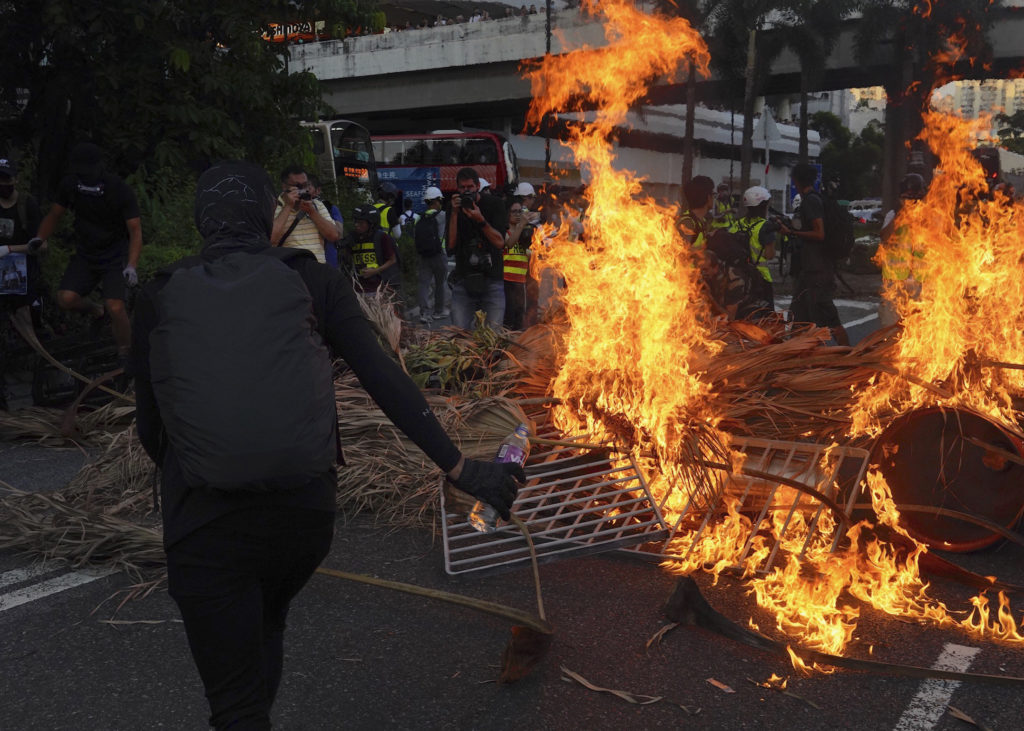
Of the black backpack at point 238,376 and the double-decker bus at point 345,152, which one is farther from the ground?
the black backpack at point 238,376

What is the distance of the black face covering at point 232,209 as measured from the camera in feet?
→ 8.04

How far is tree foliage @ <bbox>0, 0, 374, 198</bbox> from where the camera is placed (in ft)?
37.5

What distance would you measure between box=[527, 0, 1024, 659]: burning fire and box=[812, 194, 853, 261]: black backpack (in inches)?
129

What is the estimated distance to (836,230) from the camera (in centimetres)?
924

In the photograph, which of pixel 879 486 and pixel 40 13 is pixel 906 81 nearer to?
pixel 40 13

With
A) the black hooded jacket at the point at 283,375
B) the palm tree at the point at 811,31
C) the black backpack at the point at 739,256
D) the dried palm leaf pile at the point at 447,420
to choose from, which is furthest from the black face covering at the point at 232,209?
the palm tree at the point at 811,31

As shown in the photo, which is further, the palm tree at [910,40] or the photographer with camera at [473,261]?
the palm tree at [910,40]

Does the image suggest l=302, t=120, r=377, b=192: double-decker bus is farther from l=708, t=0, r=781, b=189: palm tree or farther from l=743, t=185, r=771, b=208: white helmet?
l=708, t=0, r=781, b=189: palm tree

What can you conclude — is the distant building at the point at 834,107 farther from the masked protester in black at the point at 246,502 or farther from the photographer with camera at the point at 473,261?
the masked protester in black at the point at 246,502

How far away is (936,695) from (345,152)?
27.2 m

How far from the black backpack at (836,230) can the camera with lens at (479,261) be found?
3.14 meters

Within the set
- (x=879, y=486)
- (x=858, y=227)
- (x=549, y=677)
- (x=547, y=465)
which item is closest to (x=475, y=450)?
(x=547, y=465)

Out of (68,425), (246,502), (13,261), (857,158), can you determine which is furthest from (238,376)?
(857,158)

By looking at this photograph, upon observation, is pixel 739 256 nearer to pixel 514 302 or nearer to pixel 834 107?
pixel 514 302
